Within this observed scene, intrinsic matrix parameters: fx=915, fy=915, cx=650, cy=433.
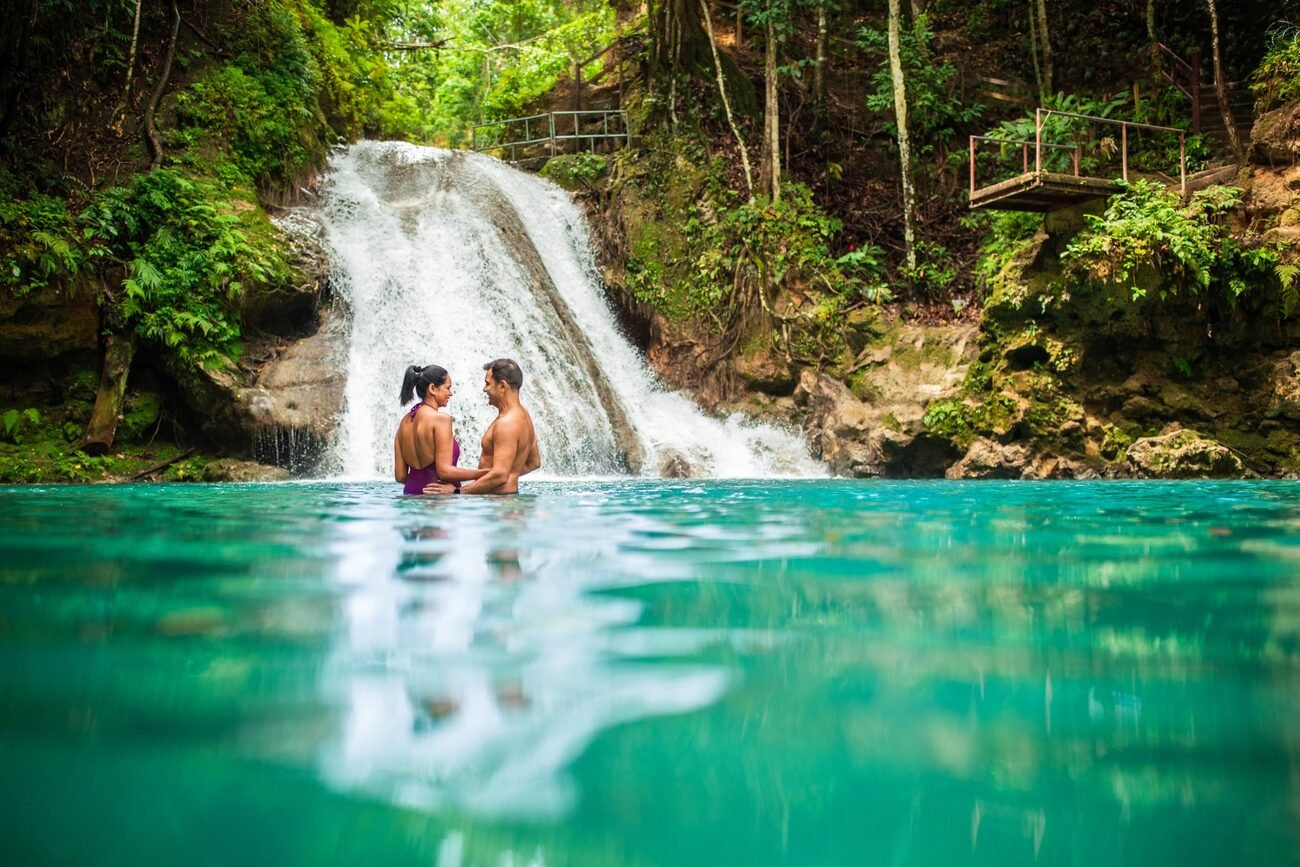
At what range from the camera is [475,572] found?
3139 millimetres

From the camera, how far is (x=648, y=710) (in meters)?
1.69

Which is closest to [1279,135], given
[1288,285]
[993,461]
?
[1288,285]

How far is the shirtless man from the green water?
3.35m

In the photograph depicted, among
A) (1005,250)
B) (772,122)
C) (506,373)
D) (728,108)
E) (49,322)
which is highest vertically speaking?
(728,108)

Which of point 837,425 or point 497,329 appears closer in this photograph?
point 837,425

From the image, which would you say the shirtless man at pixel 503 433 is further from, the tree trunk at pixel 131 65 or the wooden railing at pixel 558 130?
the wooden railing at pixel 558 130

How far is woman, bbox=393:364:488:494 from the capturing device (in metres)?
6.64

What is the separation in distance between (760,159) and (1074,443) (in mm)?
8241

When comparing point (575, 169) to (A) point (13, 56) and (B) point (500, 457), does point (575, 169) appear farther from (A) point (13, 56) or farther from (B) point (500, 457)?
(B) point (500, 457)

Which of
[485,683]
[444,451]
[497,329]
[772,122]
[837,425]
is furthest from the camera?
[772,122]

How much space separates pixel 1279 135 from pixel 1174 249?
2128 millimetres

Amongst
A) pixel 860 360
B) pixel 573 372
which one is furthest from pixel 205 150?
pixel 860 360

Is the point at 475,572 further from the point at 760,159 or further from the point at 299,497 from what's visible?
the point at 760,159

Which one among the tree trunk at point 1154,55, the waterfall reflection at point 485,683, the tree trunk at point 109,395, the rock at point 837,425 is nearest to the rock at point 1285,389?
the rock at point 837,425
